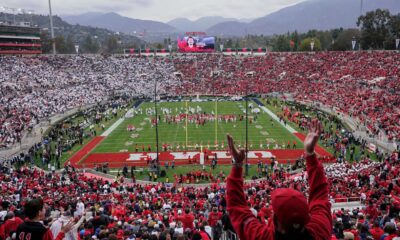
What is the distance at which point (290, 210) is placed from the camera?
1.74 meters

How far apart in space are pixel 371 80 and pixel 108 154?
107 feet

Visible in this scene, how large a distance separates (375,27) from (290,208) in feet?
247

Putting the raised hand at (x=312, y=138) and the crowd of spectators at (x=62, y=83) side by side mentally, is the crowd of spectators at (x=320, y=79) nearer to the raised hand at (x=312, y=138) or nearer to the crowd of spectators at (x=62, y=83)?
the crowd of spectators at (x=62, y=83)

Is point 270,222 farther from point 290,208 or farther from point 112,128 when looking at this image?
point 112,128

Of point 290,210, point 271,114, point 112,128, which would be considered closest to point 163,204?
point 290,210

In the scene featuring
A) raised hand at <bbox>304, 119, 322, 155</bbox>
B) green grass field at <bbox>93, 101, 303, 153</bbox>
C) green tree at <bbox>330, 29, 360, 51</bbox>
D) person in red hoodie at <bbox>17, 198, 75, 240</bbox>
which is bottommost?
green grass field at <bbox>93, 101, 303, 153</bbox>

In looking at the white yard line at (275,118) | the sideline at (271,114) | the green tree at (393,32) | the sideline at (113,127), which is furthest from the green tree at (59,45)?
the green tree at (393,32)

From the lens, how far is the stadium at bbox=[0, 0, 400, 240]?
19.4 ft

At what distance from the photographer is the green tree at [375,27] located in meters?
65.8

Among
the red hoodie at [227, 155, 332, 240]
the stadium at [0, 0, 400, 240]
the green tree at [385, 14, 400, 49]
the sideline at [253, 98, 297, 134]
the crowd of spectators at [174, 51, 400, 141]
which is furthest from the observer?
the green tree at [385, 14, 400, 49]

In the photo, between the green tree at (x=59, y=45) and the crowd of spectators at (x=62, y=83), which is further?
the green tree at (x=59, y=45)

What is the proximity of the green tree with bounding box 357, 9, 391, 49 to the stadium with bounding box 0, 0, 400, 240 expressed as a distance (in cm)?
25

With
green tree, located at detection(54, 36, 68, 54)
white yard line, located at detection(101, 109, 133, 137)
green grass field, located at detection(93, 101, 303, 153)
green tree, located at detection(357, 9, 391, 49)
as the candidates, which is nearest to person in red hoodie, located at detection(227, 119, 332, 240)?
green grass field, located at detection(93, 101, 303, 153)

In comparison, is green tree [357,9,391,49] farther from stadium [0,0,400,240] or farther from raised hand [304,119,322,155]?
raised hand [304,119,322,155]
